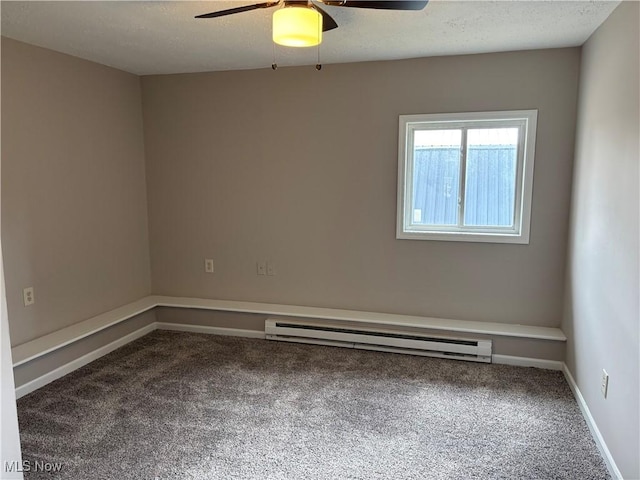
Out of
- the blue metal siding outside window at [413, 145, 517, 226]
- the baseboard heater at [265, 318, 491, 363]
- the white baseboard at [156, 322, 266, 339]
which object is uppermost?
the blue metal siding outside window at [413, 145, 517, 226]

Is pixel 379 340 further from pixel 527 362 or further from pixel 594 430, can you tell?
pixel 594 430

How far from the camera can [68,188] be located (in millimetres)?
3279

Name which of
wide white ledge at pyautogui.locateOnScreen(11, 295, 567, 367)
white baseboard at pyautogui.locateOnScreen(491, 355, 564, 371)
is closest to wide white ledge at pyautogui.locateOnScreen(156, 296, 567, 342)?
wide white ledge at pyautogui.locateOnScreen(11, 295, 567, 367)

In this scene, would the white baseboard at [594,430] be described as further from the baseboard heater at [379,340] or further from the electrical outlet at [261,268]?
the electrical outlet at [261,268]

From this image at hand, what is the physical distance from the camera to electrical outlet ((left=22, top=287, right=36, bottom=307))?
2.96 metres

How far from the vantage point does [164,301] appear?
4.05m

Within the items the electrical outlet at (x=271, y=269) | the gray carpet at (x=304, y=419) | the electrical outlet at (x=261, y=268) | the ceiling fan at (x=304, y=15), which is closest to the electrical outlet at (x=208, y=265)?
the electrical outlet at (x=261, y=268)

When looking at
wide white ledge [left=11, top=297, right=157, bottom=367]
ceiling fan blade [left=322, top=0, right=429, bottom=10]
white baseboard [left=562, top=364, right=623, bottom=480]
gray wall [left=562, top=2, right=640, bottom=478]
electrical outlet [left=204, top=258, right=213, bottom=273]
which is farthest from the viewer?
electrical outlet [left=204, top=258, right=213, bottom=273]

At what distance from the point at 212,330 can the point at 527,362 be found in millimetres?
2646

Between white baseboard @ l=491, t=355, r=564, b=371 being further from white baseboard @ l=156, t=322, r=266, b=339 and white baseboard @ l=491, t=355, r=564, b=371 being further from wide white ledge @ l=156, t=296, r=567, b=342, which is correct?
white baseboard @ l=156, t=322, r=266, b=339

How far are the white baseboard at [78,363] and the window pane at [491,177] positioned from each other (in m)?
3.00

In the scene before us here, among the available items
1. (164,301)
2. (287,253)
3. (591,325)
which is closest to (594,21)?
(591,325)

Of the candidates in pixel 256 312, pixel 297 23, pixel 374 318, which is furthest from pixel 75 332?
pixel 297 23

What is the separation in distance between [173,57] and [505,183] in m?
2.73
